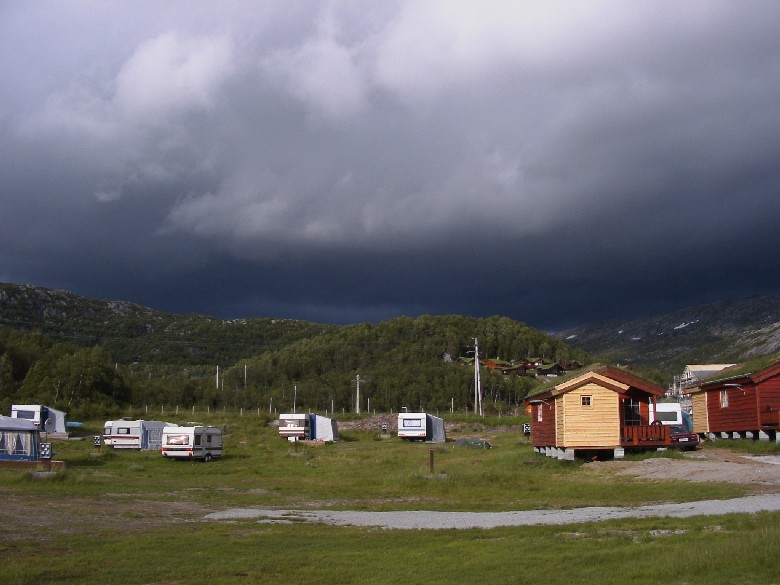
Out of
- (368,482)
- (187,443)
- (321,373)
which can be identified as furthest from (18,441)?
(321,373)

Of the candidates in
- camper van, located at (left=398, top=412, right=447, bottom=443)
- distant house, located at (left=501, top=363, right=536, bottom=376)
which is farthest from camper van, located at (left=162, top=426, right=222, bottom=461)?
distant house, located at (left=501, top=363, right=536, bottom=376)

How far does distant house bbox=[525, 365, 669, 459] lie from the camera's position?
35.0m

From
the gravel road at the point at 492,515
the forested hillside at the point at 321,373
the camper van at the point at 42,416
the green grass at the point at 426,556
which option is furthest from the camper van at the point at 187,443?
the forested hillside at the point at 321,373

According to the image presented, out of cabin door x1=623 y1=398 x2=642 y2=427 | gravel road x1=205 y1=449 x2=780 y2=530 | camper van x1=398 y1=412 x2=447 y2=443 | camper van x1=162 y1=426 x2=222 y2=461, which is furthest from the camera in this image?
camper van x1=398 y1=412 x2=447 y2=443

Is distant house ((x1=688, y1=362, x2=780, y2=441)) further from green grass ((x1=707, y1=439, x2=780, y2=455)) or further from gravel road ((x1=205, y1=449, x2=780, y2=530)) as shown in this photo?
gravel road ((x1=205, y1=449, x2=780, y2=530))

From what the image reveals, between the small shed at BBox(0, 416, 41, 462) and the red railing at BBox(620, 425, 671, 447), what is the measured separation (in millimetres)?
28295

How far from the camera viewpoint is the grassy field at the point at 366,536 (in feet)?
39.6

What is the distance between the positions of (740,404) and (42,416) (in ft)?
168

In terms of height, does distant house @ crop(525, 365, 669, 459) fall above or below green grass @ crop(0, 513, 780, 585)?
above

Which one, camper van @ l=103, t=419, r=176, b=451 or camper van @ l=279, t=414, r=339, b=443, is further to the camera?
camper van @ l=279, t=414, r=339, b=443

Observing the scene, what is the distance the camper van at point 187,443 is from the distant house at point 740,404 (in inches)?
1082

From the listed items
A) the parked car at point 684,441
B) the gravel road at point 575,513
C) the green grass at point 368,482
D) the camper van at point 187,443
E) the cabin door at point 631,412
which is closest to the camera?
the gravel road at point 575,513

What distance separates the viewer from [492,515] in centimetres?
2103

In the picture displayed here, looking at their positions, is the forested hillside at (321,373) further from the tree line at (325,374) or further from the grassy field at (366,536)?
the grassy field at (366,536)
